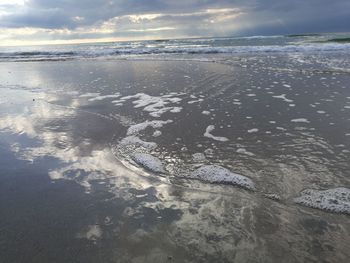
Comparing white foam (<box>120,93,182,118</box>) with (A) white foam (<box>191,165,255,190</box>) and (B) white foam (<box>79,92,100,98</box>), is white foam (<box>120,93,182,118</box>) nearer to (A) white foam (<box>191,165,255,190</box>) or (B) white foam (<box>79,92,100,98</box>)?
(B) white foam (<box>79,92,100,98</box>)

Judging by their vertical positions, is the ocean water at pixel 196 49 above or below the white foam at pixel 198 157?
above

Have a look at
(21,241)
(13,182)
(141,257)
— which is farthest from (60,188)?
(141,257)

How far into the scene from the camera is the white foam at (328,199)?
3967mm

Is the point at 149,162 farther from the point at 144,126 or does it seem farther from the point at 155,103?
the point at 155,103

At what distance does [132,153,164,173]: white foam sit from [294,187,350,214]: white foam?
7.08 ft

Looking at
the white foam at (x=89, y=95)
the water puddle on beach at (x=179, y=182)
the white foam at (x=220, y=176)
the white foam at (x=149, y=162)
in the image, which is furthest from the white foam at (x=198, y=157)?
the white foam at (x=89, y=95)

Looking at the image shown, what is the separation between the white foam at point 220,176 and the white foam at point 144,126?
2526mm

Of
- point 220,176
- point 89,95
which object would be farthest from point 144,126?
point 89,95

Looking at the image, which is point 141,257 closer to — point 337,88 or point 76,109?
point 76,109

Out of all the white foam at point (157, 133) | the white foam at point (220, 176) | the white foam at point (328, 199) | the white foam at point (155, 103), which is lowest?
the white foam at point (328, 199)

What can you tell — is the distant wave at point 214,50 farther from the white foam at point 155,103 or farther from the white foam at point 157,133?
the white foam at point 157,133

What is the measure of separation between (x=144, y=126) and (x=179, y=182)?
3.04 meters

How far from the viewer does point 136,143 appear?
643 centimetres

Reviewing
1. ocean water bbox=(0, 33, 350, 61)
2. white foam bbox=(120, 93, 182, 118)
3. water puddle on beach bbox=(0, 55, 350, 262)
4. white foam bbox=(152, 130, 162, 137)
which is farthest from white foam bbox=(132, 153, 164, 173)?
ocean water bbox=(0, 33, 350, 61)
